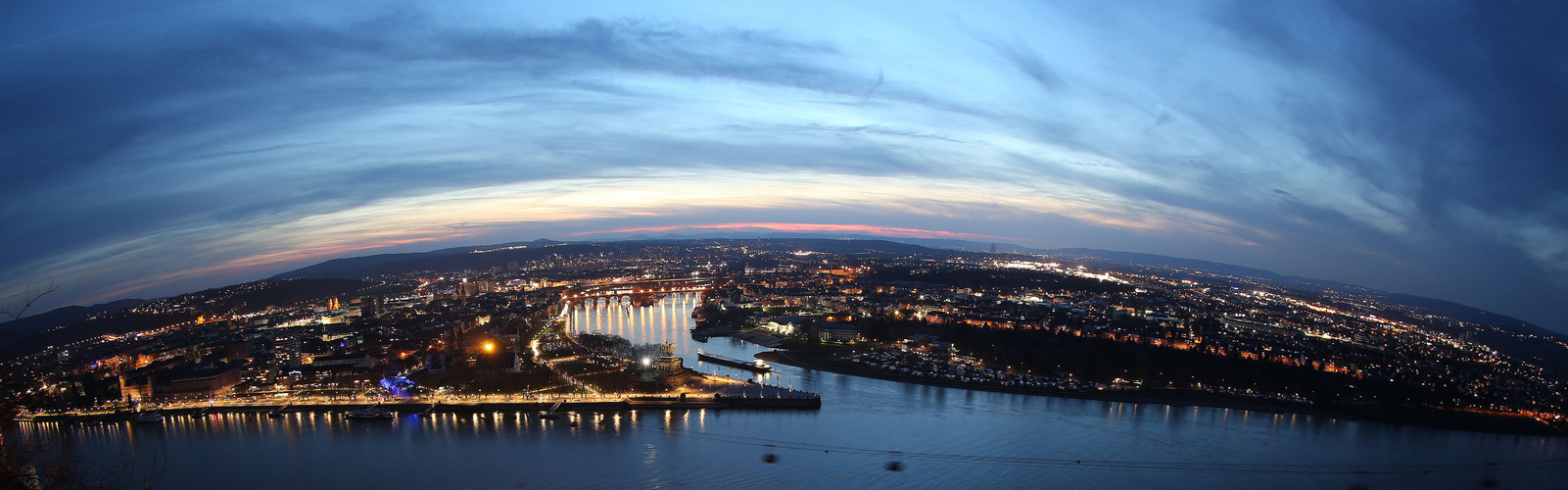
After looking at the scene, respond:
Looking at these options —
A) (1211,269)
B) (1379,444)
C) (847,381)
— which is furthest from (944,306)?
(1211,269)

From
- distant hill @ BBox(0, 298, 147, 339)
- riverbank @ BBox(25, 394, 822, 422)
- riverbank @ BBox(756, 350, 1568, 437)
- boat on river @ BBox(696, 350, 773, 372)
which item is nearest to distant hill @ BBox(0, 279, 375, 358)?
distant hill @ BBox(0, 298, 147, 339)

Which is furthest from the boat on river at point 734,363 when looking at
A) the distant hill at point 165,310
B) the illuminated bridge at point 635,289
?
the illuminated bridge at point 635,289

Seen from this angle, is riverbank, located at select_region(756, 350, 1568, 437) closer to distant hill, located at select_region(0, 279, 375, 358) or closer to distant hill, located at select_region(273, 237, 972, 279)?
distant hill, located at select_region(0, 279, 375, 358)

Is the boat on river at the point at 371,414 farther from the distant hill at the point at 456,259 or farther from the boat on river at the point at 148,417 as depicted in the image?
the distant hill at the point at 456,259

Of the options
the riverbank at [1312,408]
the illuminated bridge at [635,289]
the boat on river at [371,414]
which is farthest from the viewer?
the illuminated bridge at [635,289]

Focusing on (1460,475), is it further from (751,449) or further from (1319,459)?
(751,449)

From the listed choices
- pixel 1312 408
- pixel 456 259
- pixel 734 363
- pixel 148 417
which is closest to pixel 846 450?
pixel 734 363
